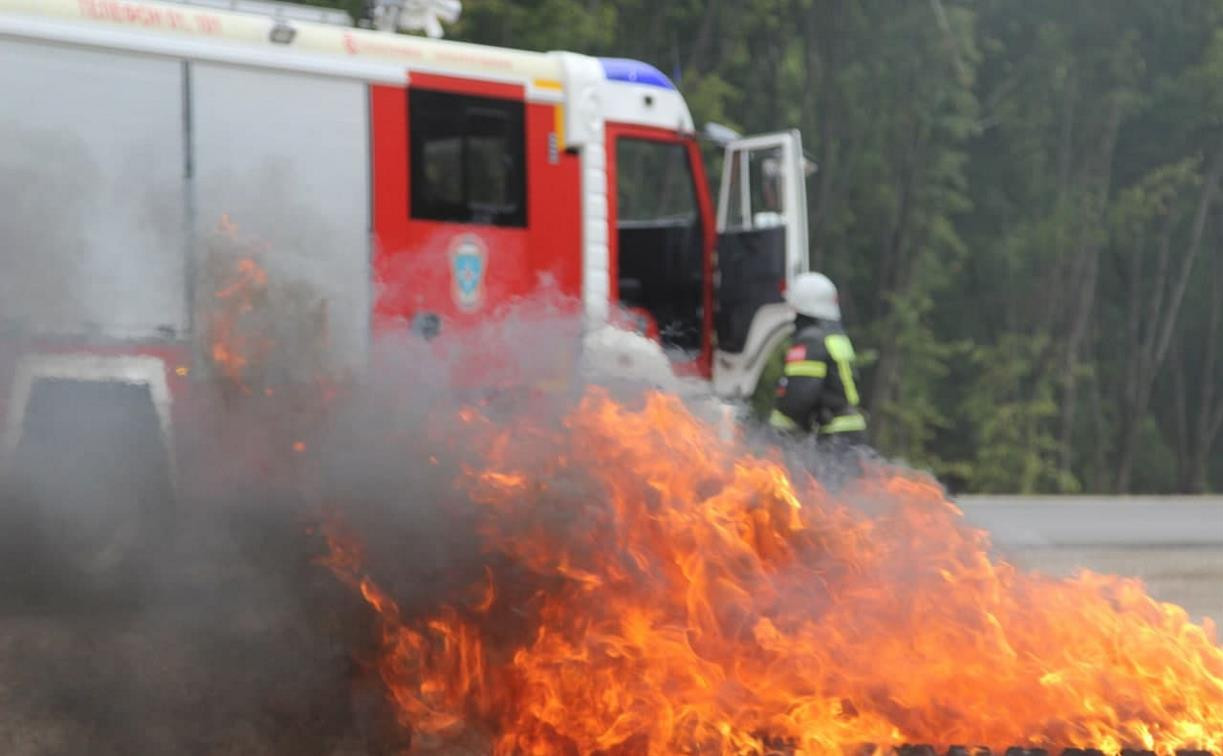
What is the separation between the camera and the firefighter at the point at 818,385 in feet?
26.9

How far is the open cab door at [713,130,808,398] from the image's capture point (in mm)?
11492

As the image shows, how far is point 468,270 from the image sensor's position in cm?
998

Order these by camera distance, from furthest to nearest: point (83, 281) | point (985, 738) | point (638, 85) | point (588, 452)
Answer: point (638, 85)
point (83, 281)
point (588, 452)
point (985, 738)

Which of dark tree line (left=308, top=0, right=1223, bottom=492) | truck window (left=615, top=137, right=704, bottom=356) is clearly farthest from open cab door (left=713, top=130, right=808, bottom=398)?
dark tree line (left=308, top=0, right=1223, bottom=492)

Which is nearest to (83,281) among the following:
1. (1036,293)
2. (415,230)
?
(415,230)

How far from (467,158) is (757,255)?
7.92 ft

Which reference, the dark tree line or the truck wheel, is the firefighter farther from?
the dark tree line

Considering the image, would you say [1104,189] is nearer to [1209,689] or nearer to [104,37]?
[104,37]

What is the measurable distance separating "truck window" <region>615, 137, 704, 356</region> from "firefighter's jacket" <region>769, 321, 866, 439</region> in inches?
118

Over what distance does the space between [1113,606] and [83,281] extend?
16.0ft

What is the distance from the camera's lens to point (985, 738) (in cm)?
466

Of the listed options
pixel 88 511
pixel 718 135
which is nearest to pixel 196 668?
pixel 88 511

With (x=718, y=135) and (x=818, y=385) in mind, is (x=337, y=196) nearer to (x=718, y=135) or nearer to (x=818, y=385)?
(x=818, y=385)

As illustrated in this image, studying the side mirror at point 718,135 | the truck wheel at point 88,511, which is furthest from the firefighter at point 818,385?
the side mirror at point 718,135
